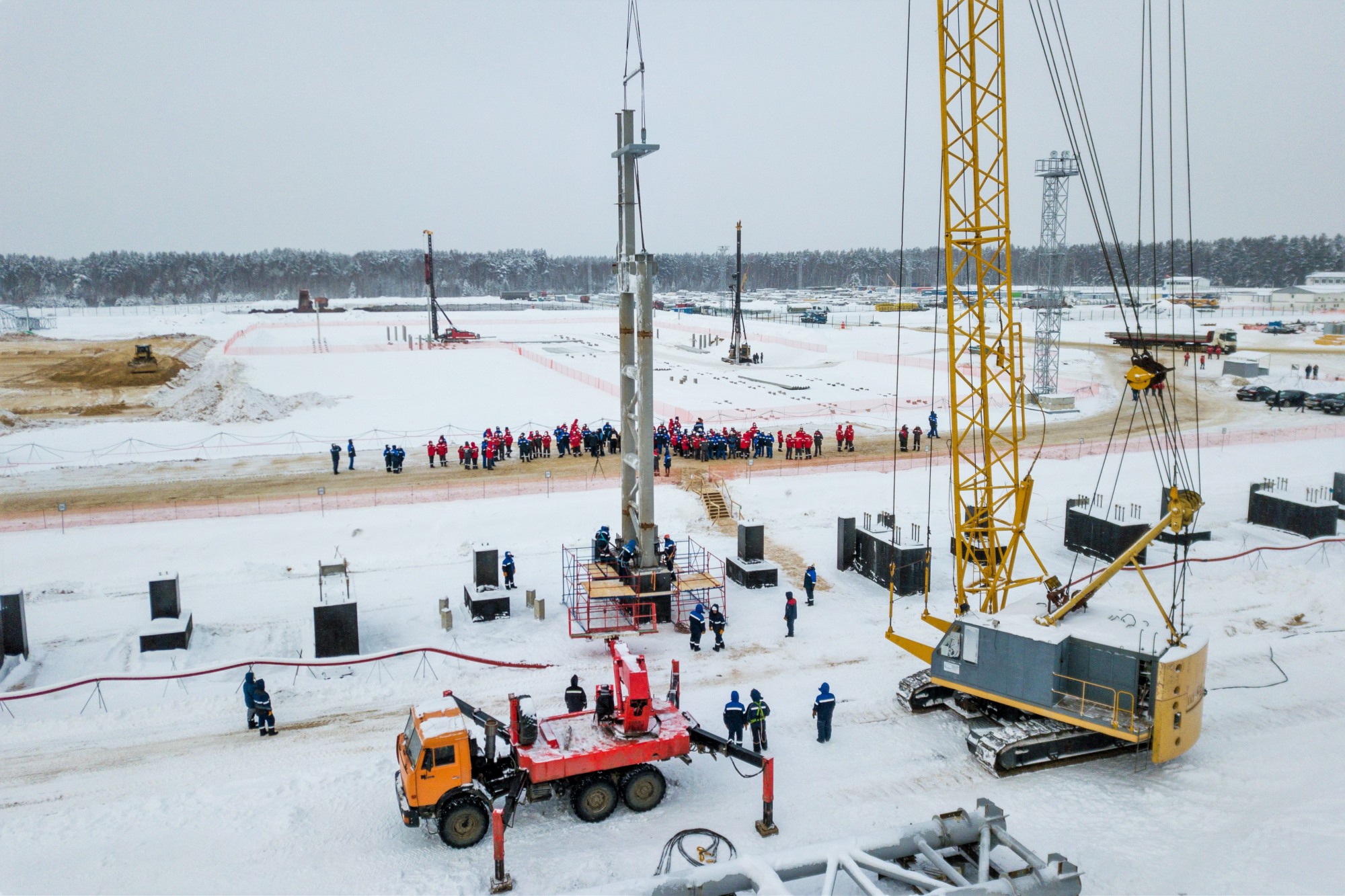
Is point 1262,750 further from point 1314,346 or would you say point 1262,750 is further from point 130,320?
point 130,320

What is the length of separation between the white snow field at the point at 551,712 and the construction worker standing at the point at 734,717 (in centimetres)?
50

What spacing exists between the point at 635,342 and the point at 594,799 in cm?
1037

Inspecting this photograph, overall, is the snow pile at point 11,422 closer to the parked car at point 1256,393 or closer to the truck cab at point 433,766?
the truck cab at point 433,766

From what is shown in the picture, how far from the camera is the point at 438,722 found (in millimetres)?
11953

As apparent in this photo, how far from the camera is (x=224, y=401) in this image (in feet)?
153

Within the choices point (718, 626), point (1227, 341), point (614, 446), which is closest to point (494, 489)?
point (614, 446)

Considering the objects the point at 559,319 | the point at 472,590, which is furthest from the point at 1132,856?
the point at 559,319

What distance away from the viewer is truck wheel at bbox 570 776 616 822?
39.8ft

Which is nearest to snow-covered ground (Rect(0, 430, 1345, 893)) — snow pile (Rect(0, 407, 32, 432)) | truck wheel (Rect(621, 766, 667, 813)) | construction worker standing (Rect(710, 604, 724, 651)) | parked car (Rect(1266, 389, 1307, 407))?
truck wheel (Rect(621, 766, 667, 813))

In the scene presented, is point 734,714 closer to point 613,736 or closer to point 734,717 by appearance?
point 734,717

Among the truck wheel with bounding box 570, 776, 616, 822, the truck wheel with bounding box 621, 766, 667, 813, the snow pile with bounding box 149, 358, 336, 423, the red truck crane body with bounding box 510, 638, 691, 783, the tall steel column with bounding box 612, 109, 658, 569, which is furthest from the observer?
the snow pile with bounding box 149, 358, 336, 423

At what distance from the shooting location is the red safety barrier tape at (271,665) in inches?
615

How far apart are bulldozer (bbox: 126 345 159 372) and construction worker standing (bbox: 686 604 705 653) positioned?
48.9 metres

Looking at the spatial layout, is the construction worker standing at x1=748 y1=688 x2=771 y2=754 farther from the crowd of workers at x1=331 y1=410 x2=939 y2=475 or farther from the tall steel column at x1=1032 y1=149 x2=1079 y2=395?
the tall steel column at x1=1032 y1=149 x2=1079 y2=395
